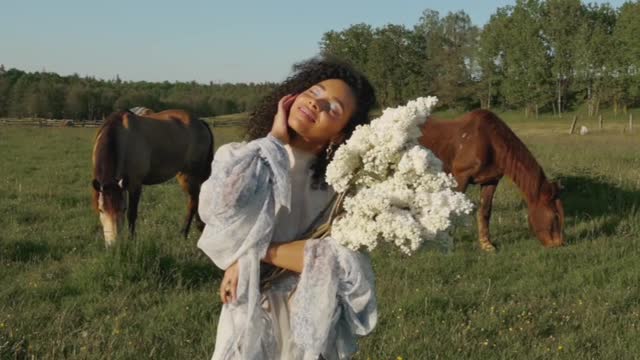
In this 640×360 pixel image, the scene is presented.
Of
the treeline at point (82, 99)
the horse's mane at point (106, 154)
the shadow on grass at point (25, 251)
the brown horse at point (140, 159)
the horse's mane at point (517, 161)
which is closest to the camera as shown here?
the shadow on grass at point (25, 251)

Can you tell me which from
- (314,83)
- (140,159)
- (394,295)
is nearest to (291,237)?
(314,83)

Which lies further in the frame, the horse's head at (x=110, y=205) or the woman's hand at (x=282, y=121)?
the horse's head at (x=110, y=205)

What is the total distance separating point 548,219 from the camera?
730 cm

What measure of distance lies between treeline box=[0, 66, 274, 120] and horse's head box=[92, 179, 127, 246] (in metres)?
57.4

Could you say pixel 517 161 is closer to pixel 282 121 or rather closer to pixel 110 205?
pixel 110 205

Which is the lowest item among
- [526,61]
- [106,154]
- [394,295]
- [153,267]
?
[394,295]

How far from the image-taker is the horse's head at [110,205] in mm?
6438

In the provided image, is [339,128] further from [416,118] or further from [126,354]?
[126,354]

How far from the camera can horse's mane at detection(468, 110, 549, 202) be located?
25.4 ft

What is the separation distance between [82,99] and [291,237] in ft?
258

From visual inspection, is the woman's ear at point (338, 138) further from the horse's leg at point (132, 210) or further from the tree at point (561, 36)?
the tree at point (561, 36)

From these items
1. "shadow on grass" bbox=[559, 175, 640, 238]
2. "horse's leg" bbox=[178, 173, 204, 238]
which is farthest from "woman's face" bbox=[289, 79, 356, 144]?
"horse's leg" bbox=[178, 173, 204, 238]

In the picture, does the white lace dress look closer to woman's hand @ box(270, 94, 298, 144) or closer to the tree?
woman's hand @ box(270, 94, 298, 144)

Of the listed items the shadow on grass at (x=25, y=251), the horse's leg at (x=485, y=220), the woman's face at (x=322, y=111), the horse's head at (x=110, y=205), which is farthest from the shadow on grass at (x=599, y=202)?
the woman's face at (x=322, y=111)
